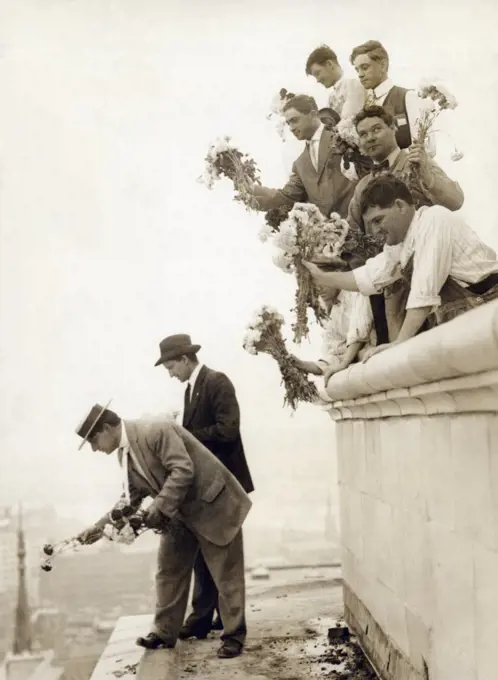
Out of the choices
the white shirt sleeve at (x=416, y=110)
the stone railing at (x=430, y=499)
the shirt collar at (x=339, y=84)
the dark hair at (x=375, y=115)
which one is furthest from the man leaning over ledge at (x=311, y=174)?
the stone railing at (x=430, y=499)

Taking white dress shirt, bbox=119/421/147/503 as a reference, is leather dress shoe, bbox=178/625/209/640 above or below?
below

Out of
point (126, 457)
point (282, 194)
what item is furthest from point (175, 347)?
point (282, 194)

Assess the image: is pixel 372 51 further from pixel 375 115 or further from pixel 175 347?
pixel 175 347

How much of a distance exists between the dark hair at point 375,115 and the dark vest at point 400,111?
0.08 m

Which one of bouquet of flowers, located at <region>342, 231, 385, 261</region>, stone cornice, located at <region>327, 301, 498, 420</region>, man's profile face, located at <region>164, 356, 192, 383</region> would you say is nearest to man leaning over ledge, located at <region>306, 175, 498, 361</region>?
stone cornice, located at <region>327, 301, 498, 420</region>

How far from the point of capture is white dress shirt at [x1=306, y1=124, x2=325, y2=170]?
3635 millimetres

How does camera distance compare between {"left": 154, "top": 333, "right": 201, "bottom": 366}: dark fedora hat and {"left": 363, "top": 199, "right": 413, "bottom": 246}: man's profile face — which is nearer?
{"left": 363, "top": 199, "right": 413, "bottom": 246}: man's profile face

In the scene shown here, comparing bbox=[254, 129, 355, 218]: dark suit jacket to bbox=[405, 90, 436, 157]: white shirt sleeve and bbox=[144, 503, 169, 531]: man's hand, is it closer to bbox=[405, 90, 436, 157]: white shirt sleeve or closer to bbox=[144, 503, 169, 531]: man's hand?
bbox=[405, 90, 436, 157]: white shirt sleeve

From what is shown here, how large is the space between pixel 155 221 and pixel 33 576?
1668 mm

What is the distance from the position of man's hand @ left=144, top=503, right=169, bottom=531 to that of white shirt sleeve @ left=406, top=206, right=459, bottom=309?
1325 millimetres

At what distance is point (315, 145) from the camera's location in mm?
3662

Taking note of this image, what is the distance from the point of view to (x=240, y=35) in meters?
4.00

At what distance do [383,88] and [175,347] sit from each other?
55.7 inches

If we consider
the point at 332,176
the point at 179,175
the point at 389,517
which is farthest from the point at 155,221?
the point at 389,517
